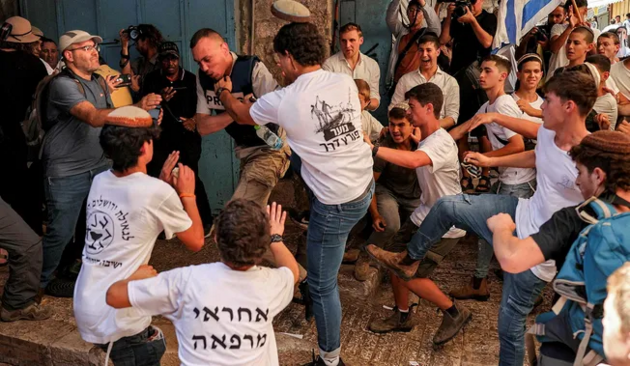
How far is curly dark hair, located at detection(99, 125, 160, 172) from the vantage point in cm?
306

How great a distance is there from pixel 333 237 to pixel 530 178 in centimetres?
210

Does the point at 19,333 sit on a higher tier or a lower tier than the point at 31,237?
lower

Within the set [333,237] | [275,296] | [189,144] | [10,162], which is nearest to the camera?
[275,296]

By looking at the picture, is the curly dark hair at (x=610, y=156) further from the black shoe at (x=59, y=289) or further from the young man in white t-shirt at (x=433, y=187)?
the black shoe at (x=59, y=289)

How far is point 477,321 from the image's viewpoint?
4844mm

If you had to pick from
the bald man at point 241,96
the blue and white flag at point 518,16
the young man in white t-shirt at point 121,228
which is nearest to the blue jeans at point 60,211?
the bald man at point 241,96

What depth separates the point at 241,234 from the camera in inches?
98.0

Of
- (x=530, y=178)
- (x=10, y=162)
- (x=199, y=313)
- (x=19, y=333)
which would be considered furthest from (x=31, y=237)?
(x=530, y=178)

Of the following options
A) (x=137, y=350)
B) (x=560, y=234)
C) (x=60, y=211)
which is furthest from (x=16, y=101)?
(x=560, y=234)

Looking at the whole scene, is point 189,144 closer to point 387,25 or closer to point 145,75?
point 145,75

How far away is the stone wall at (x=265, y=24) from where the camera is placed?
615 cm

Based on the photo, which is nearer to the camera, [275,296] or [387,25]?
[275,296]

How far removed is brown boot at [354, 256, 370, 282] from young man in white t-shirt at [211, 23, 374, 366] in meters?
1.33

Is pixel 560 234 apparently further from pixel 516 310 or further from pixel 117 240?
pixel 117 240
